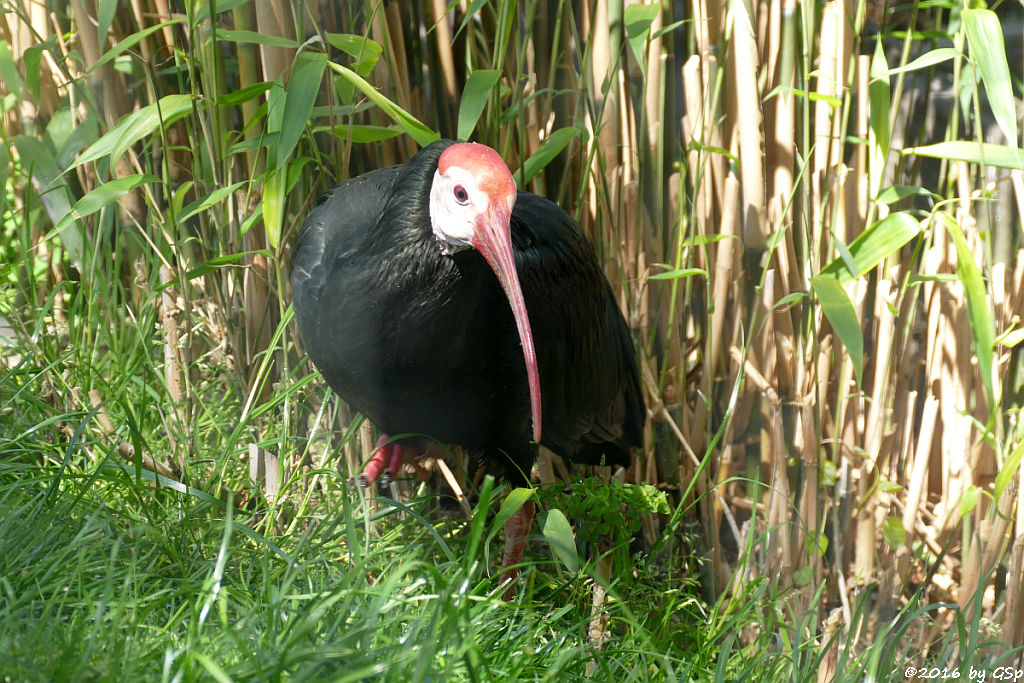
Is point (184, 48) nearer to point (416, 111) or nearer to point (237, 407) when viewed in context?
point (416, 111)

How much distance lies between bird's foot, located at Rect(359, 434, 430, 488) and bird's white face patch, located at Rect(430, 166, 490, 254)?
493 mm

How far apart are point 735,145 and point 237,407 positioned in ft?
3.98

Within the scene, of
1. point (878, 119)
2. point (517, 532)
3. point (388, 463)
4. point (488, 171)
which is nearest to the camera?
point (488, 171)

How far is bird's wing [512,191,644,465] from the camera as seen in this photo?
1.66 meters

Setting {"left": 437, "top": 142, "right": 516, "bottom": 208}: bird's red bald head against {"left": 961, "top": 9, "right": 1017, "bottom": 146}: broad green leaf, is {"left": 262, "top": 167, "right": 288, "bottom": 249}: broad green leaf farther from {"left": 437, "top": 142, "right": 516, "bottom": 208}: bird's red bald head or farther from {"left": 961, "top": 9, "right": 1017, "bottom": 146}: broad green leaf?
{"left": 961, "top": 9, "right": 1017, "bottom": 146}: broad green leaf

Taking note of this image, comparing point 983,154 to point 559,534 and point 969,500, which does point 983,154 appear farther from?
point 559,534

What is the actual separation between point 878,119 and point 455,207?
83 centimetres

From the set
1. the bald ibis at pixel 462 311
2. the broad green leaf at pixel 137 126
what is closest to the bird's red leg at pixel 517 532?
the bald ibis at pixel 462 311

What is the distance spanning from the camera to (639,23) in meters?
1.60

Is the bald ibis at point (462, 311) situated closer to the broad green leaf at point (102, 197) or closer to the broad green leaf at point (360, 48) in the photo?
the broad green leaf at point (360, 48)

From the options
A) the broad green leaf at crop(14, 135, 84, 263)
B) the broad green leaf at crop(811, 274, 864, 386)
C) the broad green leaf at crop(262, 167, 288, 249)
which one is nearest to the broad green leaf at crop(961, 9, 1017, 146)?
the broad green leaf at crop(811, 274, 864, 386)

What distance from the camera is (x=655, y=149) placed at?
1.86 meters

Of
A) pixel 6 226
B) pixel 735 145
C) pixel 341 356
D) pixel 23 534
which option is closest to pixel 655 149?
pixel 735 145

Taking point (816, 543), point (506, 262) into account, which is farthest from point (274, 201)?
point (816, 543)
